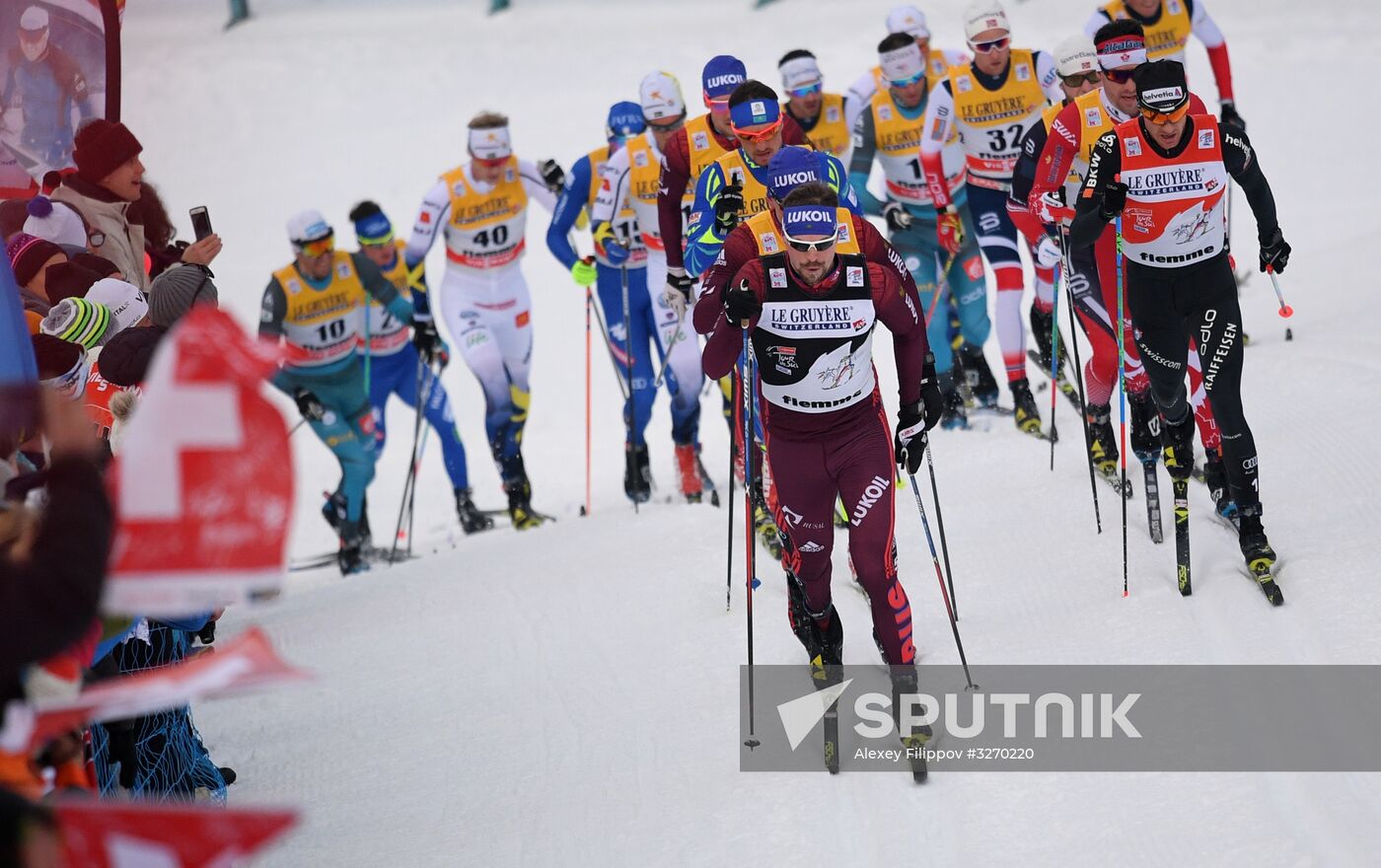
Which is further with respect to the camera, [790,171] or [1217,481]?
[1217,481]

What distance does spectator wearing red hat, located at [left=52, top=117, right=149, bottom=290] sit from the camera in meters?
7.31

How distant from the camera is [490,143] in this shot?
31.7 ft

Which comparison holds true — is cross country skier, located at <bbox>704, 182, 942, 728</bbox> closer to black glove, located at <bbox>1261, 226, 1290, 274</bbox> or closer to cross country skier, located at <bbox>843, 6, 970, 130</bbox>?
black glove, located at <bbox>1261, 226, 1290, 274</bbox>

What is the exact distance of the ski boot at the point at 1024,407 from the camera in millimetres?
9070

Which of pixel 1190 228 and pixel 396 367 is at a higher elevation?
pixel 1190 228

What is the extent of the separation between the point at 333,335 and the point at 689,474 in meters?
2.61

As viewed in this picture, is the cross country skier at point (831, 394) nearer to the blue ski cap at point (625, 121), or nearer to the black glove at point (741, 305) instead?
the black glove at point (741, 305)

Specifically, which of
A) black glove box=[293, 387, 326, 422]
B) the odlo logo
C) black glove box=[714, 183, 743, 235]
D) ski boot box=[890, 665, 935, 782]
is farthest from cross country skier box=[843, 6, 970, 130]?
ski boot box=[890, 665, 935, 782]

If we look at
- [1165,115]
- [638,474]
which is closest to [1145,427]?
[1165,115]

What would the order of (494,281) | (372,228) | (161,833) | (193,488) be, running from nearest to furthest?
(161,833)
(193,488)
(494,281)
(372,228)

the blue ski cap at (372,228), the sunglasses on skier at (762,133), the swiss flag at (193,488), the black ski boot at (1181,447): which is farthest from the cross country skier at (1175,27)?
the swiss flag at (193,488)

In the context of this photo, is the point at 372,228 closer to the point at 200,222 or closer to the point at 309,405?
the point at 309,405

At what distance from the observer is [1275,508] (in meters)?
7.02

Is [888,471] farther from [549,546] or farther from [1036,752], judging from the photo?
[549,546]
